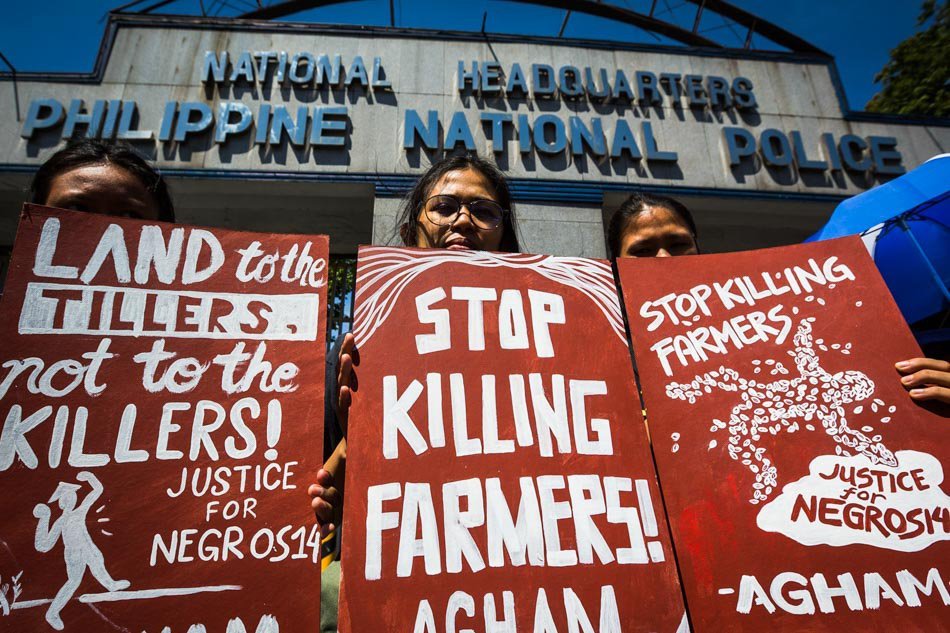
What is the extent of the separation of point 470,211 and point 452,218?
0.07 metres

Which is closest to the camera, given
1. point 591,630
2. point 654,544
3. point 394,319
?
point 591,630

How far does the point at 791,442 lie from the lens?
1367 millimetres

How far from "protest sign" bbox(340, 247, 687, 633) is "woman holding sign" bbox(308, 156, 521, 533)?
0.20 m

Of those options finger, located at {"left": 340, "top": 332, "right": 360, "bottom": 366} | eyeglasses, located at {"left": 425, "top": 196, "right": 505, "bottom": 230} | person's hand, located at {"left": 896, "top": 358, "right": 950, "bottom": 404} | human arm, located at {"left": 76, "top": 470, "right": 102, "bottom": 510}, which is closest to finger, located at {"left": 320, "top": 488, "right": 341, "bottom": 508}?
finger, located at {"left": 340, "top": 332, "right": 360, "bottom": 366}

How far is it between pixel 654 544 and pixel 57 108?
7.57m

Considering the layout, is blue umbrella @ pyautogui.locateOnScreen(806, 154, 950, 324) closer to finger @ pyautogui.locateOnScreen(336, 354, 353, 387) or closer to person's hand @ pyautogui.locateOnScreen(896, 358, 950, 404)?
person's hand @ pyautogui.locateOnScreen(896, 358, 950, 404)

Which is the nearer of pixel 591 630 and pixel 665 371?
pixel 591 630

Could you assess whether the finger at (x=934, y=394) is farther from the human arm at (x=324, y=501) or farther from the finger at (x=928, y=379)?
the human arm at (x=324, y=501)

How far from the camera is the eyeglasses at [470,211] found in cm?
199

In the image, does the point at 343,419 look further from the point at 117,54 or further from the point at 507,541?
the point at 117,54

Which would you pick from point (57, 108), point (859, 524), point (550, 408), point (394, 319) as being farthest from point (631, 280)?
point (57, 108)

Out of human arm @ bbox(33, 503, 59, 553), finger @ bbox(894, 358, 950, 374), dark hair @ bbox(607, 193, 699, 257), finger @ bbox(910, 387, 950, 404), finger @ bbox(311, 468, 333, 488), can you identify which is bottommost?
human arm @ bbox(33, 503, 59, 553)

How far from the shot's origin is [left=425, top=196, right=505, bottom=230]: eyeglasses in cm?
199

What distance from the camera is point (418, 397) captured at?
1.34 m
